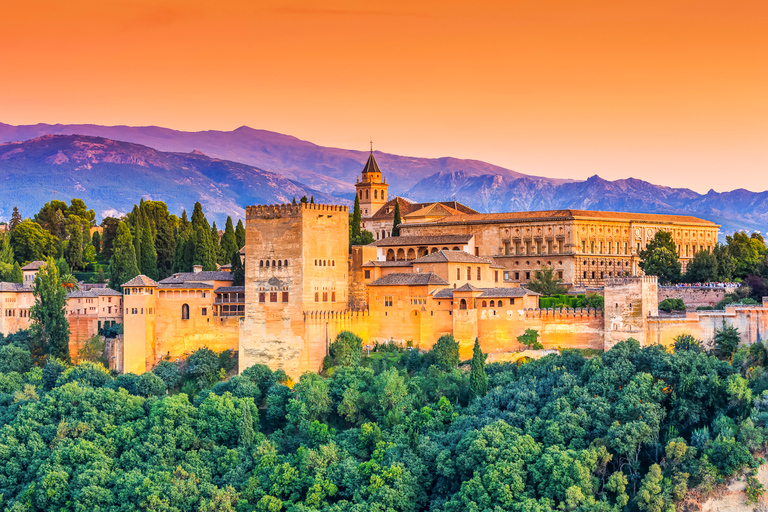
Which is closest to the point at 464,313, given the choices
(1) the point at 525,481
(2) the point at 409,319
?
(2) the point at 409,319

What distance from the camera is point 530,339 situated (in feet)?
146

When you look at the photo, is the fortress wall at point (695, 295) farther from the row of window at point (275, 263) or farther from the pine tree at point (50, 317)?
the pine tree at point (50, 317)

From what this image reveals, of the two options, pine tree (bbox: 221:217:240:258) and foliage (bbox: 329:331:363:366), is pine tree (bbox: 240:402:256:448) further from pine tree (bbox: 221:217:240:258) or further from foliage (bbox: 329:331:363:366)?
pine tree (bbox: 221:217:240:258)

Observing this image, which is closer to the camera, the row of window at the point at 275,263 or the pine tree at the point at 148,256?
the row of window at the point at 275,263

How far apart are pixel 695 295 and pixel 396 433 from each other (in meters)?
19.4

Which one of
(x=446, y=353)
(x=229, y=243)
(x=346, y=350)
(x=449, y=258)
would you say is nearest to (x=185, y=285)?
(x=346, y=350)

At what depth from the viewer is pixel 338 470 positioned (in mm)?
36938

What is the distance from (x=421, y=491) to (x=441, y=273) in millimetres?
14887

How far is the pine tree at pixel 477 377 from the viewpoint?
40719 mm

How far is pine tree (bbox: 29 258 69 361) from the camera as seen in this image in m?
50.2

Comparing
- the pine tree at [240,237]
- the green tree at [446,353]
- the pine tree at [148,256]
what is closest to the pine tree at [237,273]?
the pine tree at [148,256]

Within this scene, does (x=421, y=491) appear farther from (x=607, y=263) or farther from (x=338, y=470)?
(x=607, y=263)

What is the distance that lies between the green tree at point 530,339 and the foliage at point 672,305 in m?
7.34

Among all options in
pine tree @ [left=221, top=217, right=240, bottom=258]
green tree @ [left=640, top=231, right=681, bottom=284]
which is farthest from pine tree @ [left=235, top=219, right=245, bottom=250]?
green tree @ [left=640, top=231, right=681, bottom=284]
